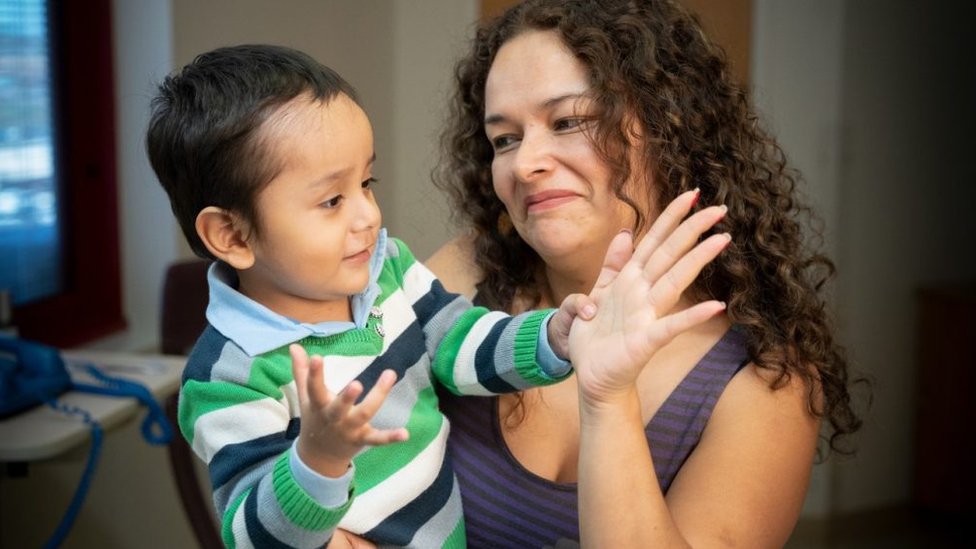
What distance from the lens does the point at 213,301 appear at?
1.21 meters

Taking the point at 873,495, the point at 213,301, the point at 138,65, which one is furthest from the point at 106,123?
the point at 873,495

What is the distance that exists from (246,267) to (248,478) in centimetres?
22

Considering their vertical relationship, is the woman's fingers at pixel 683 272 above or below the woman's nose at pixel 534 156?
below

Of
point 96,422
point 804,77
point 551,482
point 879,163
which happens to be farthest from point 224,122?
point 879,163

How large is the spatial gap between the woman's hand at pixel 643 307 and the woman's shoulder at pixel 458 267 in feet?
1.54

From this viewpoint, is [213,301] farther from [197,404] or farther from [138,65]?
[138,65]

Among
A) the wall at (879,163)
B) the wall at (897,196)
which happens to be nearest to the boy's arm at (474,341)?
the wall at (879,163)

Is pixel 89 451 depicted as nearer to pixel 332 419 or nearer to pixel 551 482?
pixel 551 482

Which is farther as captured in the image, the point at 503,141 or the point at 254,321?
the point at 503,141

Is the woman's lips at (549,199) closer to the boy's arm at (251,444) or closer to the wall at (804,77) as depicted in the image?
the boy's arm at (251,444)

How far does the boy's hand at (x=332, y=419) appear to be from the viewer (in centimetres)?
92

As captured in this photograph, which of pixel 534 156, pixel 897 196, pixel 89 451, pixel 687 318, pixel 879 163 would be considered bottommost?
pixel 89 451

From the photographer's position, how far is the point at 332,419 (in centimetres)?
93

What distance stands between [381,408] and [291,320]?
136mm
